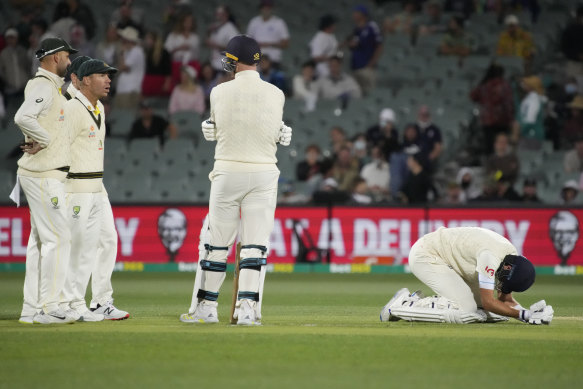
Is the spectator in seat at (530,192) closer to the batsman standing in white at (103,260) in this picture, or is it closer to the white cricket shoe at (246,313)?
the batsman standing in white at (103,260)

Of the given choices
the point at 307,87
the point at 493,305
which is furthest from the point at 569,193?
the point at 493,305

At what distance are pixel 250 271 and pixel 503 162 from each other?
11676 millimetres

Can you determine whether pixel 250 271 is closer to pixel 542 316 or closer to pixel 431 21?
pixel 542 316

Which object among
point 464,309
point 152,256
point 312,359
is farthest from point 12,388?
point 152,256

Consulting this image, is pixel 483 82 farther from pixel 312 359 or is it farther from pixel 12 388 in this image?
pixel 12 388

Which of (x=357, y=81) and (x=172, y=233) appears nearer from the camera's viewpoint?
(x=172, y=233)

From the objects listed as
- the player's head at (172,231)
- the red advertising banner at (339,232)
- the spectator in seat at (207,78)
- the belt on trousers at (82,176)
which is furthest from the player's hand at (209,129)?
the spectator in seat at (207,78)

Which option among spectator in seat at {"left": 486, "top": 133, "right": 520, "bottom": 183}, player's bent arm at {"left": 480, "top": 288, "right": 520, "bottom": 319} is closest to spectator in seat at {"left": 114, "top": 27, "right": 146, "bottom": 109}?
spectator in seat at {"left": 486, "top": 133, "right": 520, "bottom": 183}

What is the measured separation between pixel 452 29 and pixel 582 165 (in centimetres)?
471

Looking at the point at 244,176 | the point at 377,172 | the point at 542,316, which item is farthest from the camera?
the point at 377,172

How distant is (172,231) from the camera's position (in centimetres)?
1844

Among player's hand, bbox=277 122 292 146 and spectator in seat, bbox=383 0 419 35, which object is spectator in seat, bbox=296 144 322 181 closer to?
Answer: spectator in seat, bbox=383 0 419 35

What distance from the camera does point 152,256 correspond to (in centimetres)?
1842

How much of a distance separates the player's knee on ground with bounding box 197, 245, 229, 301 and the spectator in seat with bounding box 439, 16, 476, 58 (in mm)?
15168
